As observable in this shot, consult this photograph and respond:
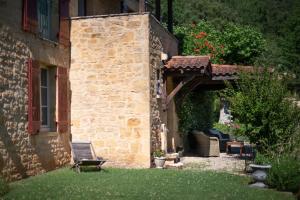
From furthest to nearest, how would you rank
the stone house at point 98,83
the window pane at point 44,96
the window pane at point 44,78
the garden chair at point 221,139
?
the garden chair at point 221,139 → the window pane at point 44,78 → the window pane at point 44,96 → the stone house at point 98,83

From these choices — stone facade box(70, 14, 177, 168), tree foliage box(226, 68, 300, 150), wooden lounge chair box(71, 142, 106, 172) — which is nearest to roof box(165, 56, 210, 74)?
stone facade box(70, 14, 177, 168)

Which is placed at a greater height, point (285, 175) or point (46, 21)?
point (46, 21)

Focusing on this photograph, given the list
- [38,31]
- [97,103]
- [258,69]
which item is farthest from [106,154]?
[258,69]

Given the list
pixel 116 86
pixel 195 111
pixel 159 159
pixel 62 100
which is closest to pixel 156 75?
pixel 116 86

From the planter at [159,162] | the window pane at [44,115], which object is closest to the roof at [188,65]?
the planter at [159,162]

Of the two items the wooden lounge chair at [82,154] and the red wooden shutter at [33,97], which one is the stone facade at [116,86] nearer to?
the wooden lounge chair at [82,154]

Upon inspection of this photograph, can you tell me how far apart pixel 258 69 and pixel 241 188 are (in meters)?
3.54

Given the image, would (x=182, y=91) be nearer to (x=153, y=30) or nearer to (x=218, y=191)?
(x=153, y=30)

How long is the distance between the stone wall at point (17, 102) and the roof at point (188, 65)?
3926mm

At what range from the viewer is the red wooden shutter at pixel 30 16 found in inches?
358

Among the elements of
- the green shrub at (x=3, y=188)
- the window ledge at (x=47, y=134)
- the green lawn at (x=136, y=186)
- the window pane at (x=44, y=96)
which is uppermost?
the window pane at (x=44, y=96)

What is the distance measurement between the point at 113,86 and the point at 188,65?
2.45 metres

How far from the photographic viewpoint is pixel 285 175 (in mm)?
7949

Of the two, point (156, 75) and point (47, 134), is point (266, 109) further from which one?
point (47, 134)
